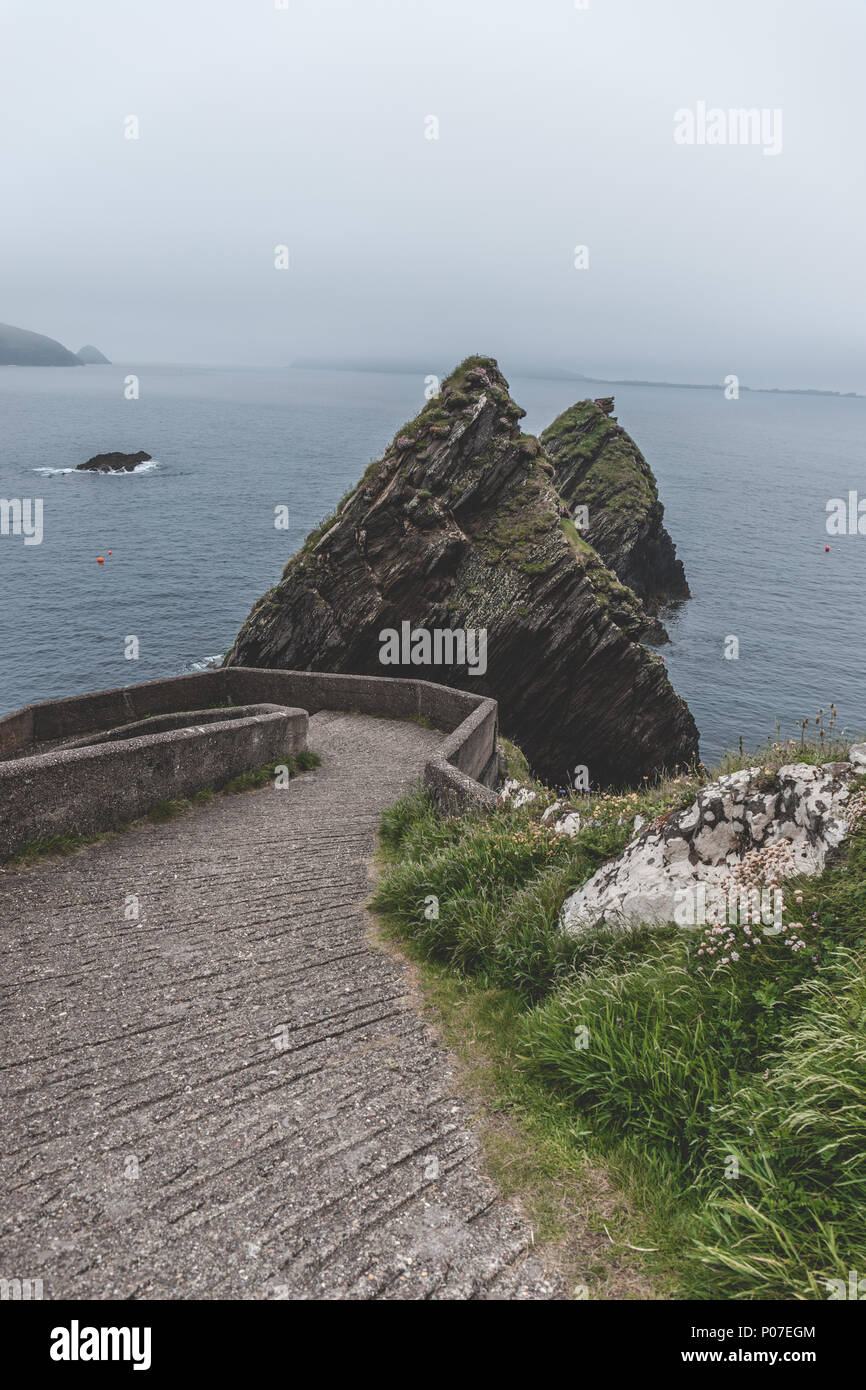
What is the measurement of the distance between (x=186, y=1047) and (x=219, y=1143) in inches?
41.0

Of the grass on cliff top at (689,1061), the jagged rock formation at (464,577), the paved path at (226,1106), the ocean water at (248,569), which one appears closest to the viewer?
the grass on cliff top at (689,1061)

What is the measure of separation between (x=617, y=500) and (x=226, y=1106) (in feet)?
176

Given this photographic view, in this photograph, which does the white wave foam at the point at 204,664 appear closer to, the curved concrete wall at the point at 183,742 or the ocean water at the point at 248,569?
the ocean water at the point at 248,569

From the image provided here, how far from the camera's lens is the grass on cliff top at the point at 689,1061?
3.53 meters

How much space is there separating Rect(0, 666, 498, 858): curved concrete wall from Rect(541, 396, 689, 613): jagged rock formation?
38.3 m

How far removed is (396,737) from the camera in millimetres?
15484

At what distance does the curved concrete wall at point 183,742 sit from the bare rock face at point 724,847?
3069 mm

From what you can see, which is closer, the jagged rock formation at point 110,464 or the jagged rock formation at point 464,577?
the jagged rock formation at point 464,577

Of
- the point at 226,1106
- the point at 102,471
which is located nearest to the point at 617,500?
the point at 226,1106

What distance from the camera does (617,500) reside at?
5388cm

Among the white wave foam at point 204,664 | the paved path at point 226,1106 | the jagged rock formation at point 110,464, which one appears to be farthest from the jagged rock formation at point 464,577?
the jagged rock formation at point 110,464

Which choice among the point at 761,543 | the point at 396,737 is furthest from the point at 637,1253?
the point at 761,543
